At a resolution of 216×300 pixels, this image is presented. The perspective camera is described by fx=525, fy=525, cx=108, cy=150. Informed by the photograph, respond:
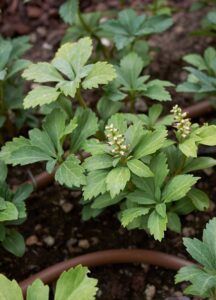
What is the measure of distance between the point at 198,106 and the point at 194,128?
23.9 inches

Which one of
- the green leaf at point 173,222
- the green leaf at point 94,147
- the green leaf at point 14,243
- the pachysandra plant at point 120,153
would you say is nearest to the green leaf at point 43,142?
the pachysandra plant at point 120,153

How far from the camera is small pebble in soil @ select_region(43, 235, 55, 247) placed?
6.62 ft

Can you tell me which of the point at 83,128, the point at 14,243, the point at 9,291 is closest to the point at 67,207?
the point at 14,243

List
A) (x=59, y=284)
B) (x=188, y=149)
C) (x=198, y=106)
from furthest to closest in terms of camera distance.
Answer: (x=198, y=106) → (x=188, y=149) → (x=59, y=284)

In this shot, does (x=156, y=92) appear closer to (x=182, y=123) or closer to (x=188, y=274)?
(x=182, y=123)

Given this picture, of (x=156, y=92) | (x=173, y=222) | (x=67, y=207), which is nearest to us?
(x=173, y=222)

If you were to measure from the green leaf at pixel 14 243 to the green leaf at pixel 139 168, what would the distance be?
1.68ft

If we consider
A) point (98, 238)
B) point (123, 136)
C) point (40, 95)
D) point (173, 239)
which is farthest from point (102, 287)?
point (40, 95)

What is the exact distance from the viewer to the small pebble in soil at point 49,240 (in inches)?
79.4

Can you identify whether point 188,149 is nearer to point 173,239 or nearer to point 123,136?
point 123,136

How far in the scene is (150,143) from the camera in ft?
5.16

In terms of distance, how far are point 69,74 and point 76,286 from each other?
2.26 ft

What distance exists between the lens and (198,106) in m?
2.21

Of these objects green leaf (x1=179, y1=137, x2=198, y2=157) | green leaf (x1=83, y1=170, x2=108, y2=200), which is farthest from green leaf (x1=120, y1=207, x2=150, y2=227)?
green leaf (x1=179, y1=137, x2=198, y2=157)
